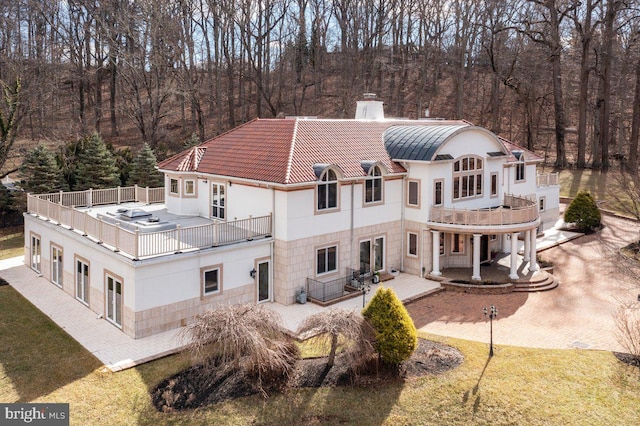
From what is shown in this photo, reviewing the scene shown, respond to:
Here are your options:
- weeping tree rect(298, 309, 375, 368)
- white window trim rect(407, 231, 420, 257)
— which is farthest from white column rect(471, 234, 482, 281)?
weeping tree rect(298, 309, 375, 368)

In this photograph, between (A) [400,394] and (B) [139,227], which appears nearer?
(A) [400,394]

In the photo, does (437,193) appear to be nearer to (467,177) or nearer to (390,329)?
(467,177)

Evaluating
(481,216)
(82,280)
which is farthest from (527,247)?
(82,280)

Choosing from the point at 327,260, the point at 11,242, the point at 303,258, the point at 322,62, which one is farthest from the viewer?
the point at 322,62

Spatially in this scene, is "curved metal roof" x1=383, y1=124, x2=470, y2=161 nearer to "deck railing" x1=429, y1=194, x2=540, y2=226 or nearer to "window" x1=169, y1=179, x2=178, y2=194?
"deck railing" x1=429, y1=194, x2=540, y2=226

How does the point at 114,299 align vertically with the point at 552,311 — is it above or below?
above

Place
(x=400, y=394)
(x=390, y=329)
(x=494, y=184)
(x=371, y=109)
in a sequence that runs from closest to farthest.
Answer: (x=400, y=394), (x=390, y=329), (x=494, y=184), (x=371, y=109)
